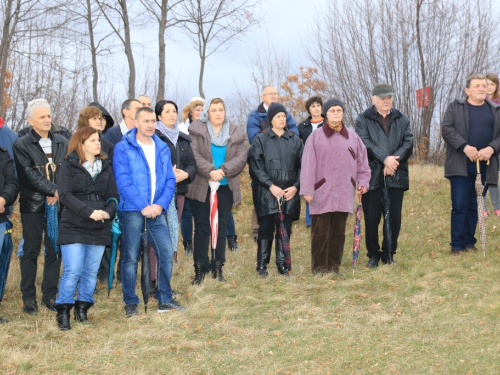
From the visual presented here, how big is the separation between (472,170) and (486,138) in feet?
1.50

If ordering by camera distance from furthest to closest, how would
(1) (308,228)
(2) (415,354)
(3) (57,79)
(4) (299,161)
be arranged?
(3) (57,79), (1) (308,228), (4) (299,161), (2) (415,354)

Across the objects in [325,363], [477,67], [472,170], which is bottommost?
[325,363]

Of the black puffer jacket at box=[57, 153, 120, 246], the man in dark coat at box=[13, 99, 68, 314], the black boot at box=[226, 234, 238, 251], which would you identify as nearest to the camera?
the black puffer jacket at box=[57, 153, 120, 246]

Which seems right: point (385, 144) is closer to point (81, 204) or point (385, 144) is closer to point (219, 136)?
point (219, 136)

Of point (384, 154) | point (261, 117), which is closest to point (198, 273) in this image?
point (384, 154)

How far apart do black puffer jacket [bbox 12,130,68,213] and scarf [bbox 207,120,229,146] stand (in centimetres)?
184

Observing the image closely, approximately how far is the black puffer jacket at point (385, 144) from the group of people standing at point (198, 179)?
0.02m

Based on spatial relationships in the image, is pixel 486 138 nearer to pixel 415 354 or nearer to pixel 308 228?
pixel 308 228

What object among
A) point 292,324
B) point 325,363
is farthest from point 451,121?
point 325,363

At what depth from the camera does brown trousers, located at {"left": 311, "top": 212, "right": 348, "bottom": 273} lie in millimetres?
7195

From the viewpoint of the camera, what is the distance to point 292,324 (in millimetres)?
5383

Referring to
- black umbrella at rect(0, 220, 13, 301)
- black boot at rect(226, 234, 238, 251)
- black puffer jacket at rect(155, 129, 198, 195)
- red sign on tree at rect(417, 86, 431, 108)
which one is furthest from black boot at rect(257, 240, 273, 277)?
red sign on tree at rect(417, 86, 431, 108)

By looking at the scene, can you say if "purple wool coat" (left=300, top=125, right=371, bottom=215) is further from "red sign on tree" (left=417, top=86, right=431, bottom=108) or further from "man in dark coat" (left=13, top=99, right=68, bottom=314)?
"red sign on tree" (left=417, top=86, right=431, bottom=108)

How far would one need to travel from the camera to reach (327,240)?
285 inches
